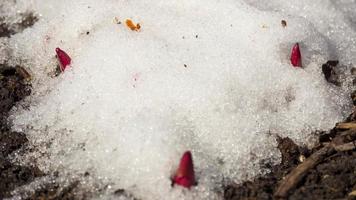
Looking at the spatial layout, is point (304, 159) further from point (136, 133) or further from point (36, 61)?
point (36, 61)

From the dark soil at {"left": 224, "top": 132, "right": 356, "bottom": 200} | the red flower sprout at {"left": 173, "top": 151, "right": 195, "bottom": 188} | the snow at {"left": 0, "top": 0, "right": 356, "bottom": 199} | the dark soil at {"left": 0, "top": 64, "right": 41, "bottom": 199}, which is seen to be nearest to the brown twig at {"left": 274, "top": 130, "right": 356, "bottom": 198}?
the dark soil at {"left": 224, "top": 132, "right": 356, "bottom": 200}

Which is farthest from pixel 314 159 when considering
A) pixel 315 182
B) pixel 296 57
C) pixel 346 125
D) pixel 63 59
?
pixel 63 59

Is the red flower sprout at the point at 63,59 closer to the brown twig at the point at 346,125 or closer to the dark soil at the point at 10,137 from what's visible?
the dark soil at the point at 10,137

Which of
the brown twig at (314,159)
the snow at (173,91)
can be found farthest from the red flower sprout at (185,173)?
the brown twig at (314,159)

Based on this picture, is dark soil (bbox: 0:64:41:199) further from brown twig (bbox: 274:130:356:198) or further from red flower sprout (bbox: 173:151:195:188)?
brown twig (bbox: 274:130:356:198)

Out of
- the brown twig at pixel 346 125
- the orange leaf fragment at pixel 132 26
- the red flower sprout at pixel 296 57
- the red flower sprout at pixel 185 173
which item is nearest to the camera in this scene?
the red flower sprout at pixel 185 173

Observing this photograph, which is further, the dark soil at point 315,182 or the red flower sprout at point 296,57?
the red flower sprout at point 296,57
